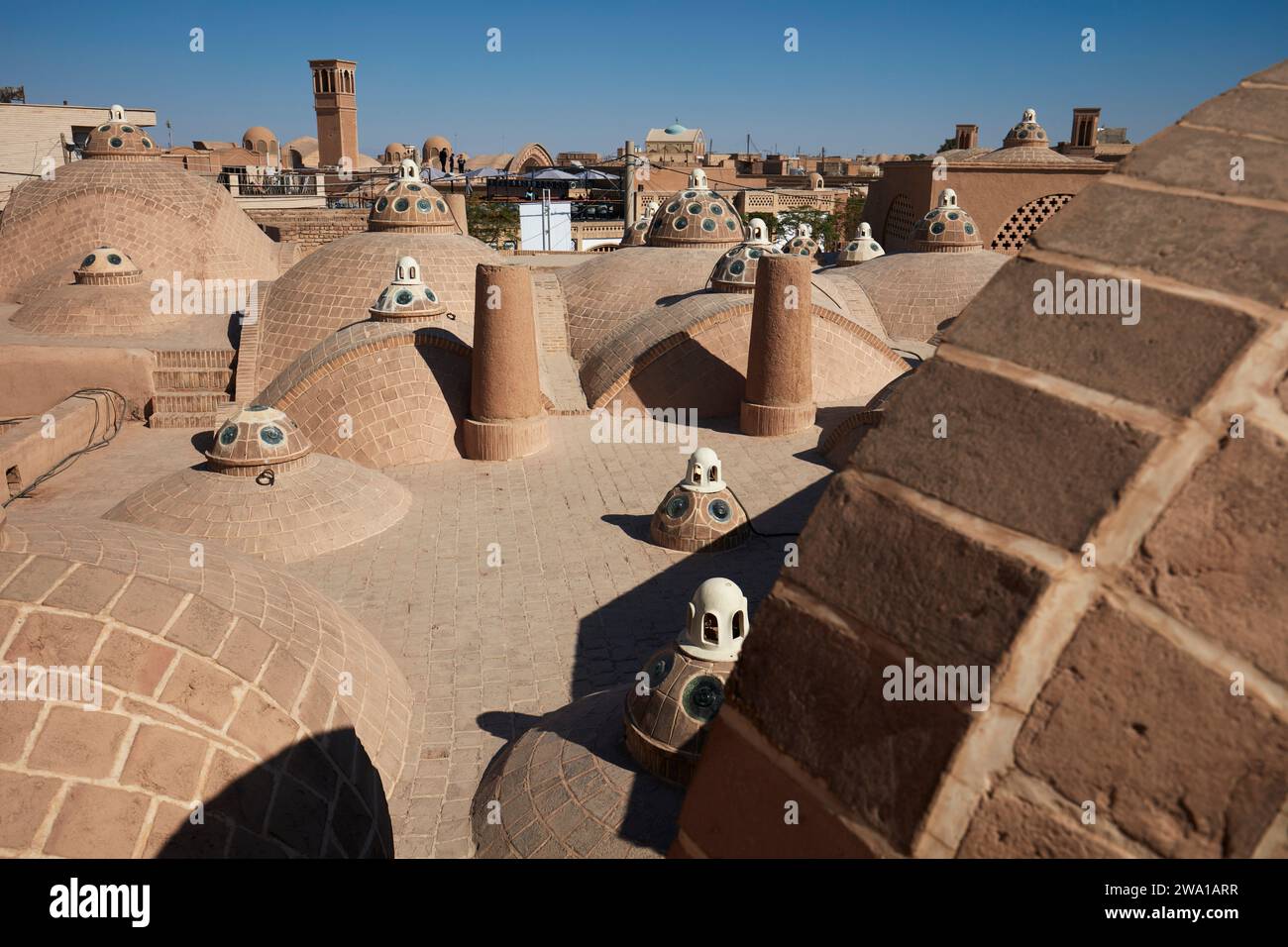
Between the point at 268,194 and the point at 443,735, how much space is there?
79.4ft

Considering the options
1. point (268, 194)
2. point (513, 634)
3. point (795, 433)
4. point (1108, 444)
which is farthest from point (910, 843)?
point (268, 194)

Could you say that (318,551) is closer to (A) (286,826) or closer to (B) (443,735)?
(B) (443,735)

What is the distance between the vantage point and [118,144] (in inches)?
767

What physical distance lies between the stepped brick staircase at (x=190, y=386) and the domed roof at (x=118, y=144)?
7152 mm

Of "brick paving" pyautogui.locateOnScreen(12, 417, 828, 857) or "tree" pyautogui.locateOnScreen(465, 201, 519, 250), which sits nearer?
"brick paving" pyautogui.locateOnScreen(12, 417, 828, 857)

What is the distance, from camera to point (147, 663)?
3424 millimetres

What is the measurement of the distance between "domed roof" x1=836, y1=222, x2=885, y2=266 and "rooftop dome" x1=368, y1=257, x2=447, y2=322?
11268mm

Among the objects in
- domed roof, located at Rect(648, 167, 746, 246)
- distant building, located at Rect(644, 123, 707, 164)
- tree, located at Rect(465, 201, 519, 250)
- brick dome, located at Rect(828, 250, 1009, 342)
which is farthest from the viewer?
distant building, located at Rect(644, 123, 707, 164)

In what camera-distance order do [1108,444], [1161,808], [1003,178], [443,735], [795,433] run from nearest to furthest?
1. [1161,808]
2. [1108,444]
3. [443,735]
4. [795,433]
5. [1003,178]

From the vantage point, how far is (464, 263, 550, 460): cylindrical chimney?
12.0 m

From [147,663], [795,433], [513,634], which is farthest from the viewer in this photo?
[795,433]

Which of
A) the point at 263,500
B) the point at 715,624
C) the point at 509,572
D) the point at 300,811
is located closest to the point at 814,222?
the point at 509,572

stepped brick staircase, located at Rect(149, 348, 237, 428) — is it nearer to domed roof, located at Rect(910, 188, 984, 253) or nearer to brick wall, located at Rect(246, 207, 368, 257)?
brick wall, located at Rect(246, 207, 368, 257)

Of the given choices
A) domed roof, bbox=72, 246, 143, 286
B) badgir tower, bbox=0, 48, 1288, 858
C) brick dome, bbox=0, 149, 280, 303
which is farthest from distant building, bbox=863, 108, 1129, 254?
domed roof, bbox=72, 246, 143, 286
